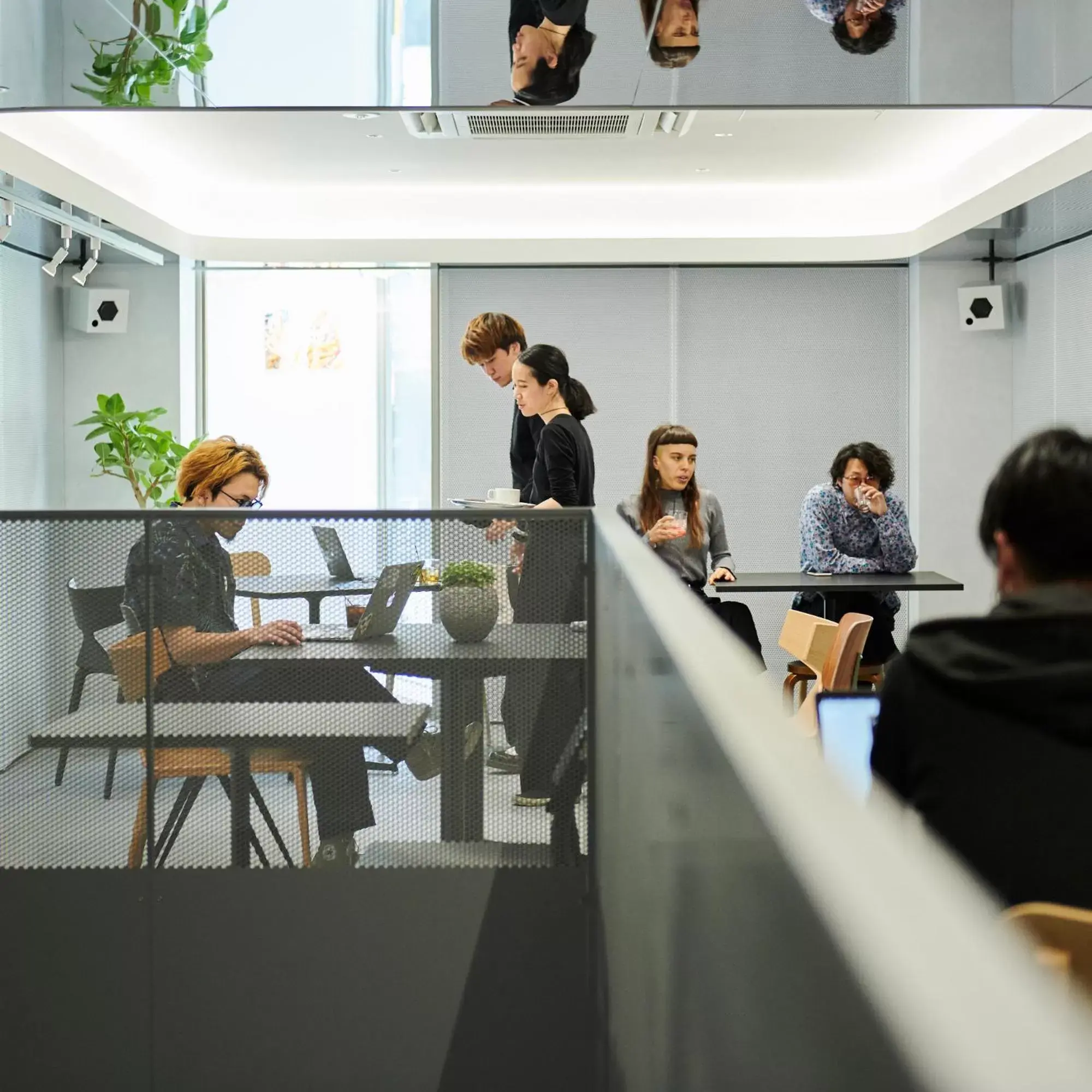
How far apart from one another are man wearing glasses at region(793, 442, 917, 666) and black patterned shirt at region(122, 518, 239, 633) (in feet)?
11.1

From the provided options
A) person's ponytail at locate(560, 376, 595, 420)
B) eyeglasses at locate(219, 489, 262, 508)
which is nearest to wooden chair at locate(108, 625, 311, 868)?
eyeglasses at locate(219, 489, 262, 508)

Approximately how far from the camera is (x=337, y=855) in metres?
2.36

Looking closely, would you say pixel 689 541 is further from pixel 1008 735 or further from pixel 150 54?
pixel 1008 735

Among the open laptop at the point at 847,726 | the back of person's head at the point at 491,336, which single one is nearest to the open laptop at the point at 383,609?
the open laptop at the point at 847,726

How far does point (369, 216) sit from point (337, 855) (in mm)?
5580

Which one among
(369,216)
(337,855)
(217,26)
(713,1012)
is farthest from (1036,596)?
(369,216)

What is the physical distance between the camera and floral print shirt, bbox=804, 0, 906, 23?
14.6 feet

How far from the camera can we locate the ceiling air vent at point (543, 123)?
467 cm

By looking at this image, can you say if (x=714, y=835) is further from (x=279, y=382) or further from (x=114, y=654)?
(x=279, y=382)

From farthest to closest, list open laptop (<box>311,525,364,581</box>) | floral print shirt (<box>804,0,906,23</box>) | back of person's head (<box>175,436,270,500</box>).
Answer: floral print shirt (<box>804,0,906,23</box>)
back of person's head (<box>175,436,270,500</box>)
open laptop (<box>311,525,364,581</box>)

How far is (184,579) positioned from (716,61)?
294cm

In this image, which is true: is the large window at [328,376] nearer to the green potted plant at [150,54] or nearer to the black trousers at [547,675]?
the green potted plant at [150,54]

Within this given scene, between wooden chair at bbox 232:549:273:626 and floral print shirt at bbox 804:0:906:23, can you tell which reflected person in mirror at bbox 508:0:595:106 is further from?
wooden chair at bbox 232:549:273:626

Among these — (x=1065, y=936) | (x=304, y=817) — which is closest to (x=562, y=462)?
(x=304, y=817)
